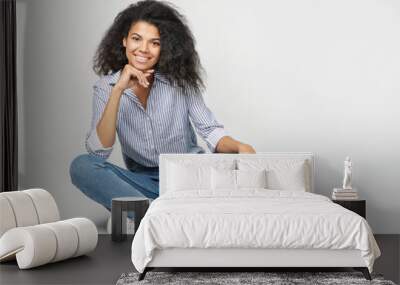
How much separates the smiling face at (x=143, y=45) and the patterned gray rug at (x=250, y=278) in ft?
9.16

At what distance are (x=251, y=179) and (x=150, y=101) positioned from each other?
1535mm

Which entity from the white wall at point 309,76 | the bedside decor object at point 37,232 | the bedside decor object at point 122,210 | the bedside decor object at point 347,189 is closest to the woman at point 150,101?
the white wall at point 309,76

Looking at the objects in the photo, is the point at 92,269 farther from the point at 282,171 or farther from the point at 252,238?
the point at 282,171

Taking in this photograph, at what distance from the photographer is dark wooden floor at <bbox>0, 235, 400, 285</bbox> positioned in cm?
505

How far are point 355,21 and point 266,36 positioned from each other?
0.98 metres

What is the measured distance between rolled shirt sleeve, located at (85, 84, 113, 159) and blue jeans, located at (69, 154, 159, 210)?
0.25ft

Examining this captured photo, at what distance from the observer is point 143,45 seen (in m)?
7.30

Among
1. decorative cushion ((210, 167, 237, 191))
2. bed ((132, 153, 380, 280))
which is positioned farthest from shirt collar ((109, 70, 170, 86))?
bed ((132, 153, 380, 280))

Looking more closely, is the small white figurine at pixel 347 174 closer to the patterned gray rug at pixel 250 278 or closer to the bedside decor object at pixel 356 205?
the bedside decor object at pixel 356 205

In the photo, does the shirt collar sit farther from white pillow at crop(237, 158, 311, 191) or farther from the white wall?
white pillow at crop(237, 158, 311, 191)

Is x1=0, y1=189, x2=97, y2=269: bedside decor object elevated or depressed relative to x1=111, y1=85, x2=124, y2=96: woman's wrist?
depressed

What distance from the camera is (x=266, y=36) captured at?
7.30 metres

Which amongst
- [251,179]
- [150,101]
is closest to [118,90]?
[150,101]

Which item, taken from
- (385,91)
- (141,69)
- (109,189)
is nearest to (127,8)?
(141,69)
